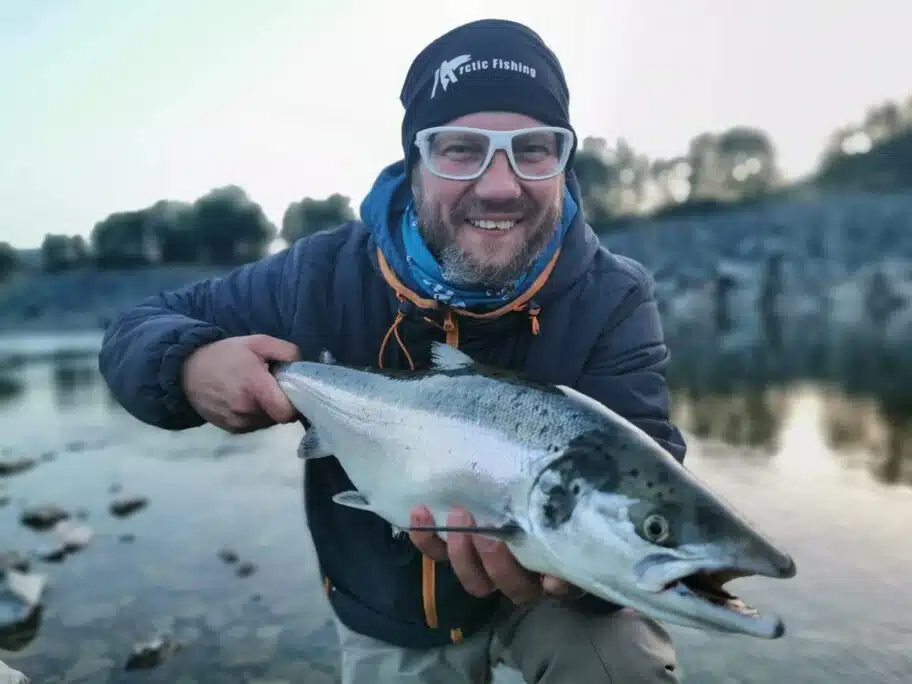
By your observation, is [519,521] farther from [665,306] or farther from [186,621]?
[665,306]

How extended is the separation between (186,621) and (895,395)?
16.4 metres

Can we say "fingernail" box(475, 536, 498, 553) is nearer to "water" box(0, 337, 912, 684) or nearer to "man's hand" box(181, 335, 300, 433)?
"man's hand" box(181, 335, 300, 433)

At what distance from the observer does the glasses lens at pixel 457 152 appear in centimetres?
334

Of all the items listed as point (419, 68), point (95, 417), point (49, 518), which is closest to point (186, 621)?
point (49, 518)

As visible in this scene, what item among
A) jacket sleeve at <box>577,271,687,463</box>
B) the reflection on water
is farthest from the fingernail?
the reflection on water

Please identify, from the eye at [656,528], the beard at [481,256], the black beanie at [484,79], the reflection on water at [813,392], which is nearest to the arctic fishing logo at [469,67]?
the black beanie at [484,79]

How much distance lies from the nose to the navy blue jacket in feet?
1.30

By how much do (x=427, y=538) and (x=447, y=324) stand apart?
1027 mm

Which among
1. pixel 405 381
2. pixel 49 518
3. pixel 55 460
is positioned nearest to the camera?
pixel 405 381

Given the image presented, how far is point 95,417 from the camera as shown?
1803cm

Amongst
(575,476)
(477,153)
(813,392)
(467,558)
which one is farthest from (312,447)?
(813,392)

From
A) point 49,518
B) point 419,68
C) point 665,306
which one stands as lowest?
point 665,306

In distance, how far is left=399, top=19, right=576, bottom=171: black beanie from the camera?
3.51m

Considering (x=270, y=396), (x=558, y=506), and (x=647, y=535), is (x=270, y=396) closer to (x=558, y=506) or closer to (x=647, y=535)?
(x=558, y=506)
